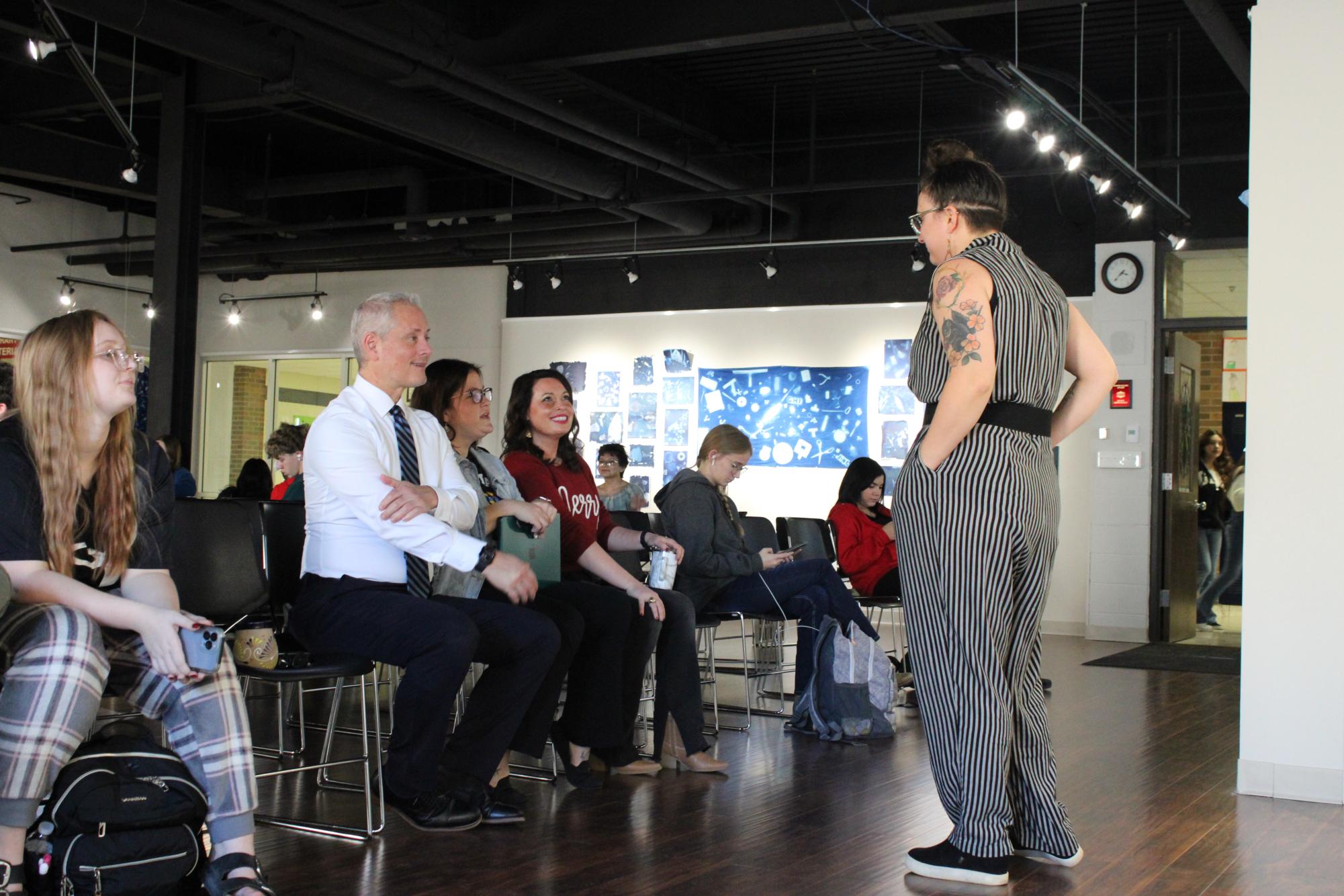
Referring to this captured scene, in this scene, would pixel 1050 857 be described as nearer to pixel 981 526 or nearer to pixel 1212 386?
pixel 981 526

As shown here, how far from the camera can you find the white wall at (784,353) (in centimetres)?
1002

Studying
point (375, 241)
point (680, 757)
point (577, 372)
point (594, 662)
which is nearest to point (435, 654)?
point (594, 662)

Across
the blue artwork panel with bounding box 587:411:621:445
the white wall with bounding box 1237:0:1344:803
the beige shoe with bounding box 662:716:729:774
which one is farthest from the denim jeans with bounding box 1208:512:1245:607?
the beige shoe with bounding box 662:716:729:774

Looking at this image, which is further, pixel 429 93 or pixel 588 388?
pixel 588 388

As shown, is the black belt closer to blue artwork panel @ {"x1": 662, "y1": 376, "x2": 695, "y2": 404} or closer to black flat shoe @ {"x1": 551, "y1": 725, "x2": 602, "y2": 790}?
black flat shoe @ {"x1": 551, "y1": 725, "x2": 602, "y2": 790}

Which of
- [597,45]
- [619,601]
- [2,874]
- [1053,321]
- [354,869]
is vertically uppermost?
[597,45]

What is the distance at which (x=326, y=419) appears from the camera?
11.5 ft

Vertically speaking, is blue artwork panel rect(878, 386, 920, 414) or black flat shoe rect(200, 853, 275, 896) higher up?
blue artwork panel rect(878, 386, 920, 414)

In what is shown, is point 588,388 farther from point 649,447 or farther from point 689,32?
point 689,32

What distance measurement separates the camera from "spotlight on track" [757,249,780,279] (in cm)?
1091

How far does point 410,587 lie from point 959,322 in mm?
1618

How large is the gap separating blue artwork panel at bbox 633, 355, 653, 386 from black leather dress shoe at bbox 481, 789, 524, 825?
8337mm

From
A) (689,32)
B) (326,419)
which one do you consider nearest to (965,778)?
(326,419)

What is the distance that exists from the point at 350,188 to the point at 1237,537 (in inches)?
319
